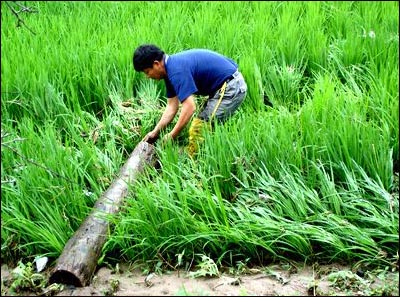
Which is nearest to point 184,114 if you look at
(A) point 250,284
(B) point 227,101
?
(B) point 227,101

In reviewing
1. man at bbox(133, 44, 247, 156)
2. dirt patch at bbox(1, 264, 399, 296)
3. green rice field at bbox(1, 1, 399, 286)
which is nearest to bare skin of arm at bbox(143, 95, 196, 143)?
man at bbox(133, 44, 247, 156)

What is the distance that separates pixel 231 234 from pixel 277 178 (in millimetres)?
591

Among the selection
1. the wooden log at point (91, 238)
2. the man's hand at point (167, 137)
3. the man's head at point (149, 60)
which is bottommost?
the wooden log at point (91, 238)

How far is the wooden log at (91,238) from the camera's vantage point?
2.82 m

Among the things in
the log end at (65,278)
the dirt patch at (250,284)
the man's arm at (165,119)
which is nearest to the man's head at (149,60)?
the man's arm at (165,119)

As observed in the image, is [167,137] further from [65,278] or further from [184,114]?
[65,278]

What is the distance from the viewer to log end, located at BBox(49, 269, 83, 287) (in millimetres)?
2795

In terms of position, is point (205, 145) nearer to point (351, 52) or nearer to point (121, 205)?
point (121, 205)

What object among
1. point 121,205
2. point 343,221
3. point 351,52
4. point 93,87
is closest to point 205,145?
point 121,205

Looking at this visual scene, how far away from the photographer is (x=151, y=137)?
3979 millimetres

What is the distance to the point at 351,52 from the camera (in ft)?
15.6

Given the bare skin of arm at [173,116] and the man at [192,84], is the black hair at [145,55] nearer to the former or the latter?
the man at [192,84]

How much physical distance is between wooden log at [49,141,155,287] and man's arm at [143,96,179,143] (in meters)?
0.33

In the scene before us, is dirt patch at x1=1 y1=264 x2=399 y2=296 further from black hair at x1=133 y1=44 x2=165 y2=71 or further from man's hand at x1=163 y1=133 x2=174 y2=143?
black hair at x1=133 y1=44 x2=165 y2=71
